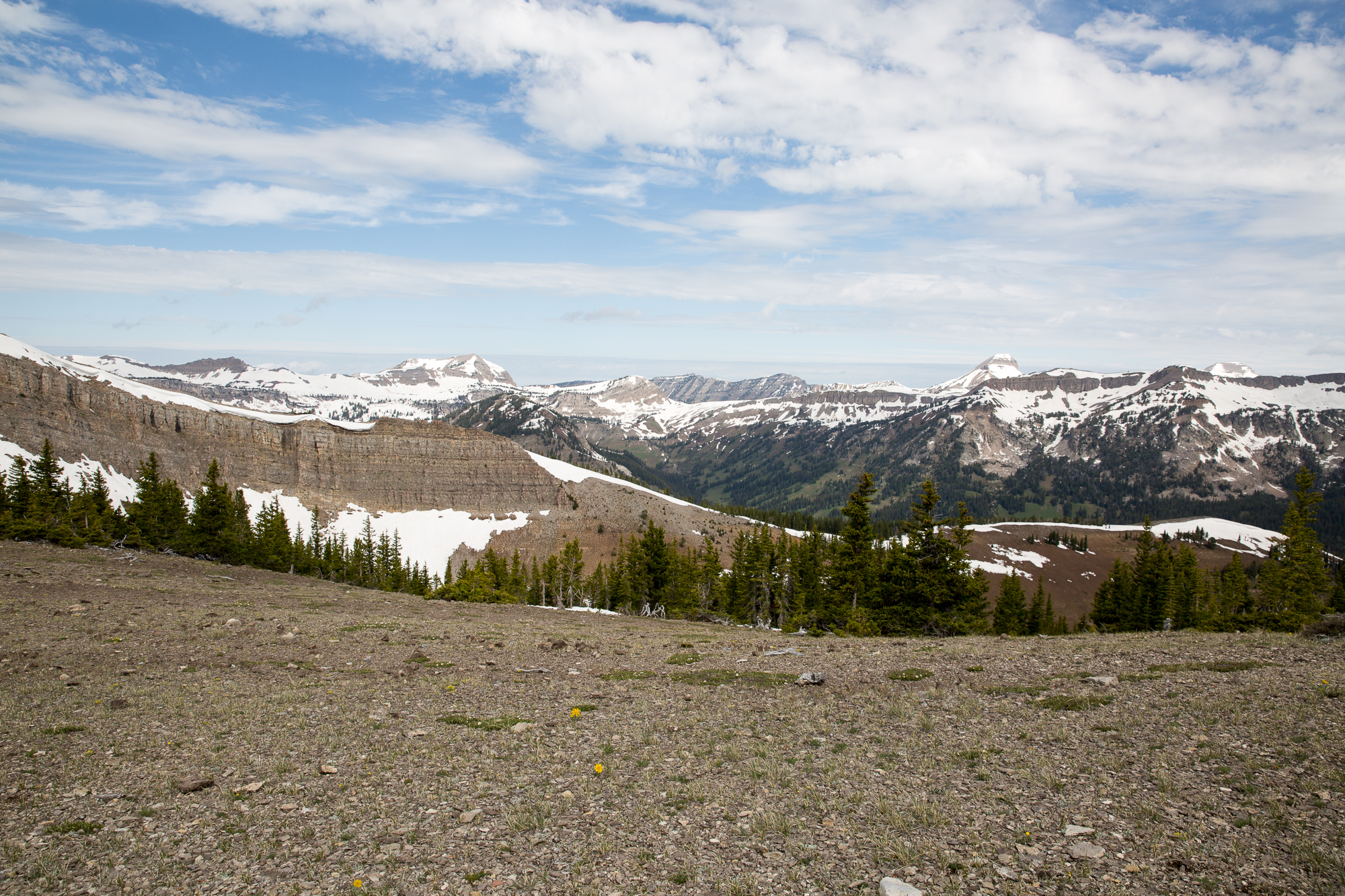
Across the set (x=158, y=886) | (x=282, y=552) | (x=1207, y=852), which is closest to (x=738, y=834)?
(x=1207, y=852)

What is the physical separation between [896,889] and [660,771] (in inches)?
219

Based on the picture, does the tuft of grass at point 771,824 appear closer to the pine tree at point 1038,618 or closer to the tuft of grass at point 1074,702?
the tuft of grass at point 1074,702

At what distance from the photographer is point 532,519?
172 m

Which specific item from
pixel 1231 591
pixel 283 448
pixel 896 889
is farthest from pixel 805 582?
pixel 283 448

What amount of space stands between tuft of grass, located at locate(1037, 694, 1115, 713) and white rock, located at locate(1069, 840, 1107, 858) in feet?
23.7

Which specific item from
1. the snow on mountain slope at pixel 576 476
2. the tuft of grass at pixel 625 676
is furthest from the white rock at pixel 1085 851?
the snow on mountain slope at pixel 576 476

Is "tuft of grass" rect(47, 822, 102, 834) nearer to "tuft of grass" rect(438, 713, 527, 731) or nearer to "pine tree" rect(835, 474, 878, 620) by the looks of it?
"tuft of grass" rect(438, 713, 527, 731)

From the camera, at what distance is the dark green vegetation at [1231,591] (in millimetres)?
45656

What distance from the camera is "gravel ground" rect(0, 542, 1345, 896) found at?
28.7 ft

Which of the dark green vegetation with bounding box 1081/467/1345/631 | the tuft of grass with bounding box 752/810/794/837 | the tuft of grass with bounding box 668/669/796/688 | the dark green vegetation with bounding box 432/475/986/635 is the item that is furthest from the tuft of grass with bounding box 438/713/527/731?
the dark green vegetation with bounding box 1081/467/1345/631

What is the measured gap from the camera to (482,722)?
1542cm

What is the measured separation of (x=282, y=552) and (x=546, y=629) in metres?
78.8

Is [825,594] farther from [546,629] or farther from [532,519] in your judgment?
[532,519]

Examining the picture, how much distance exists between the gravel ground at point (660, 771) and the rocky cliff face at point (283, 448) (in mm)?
132572
